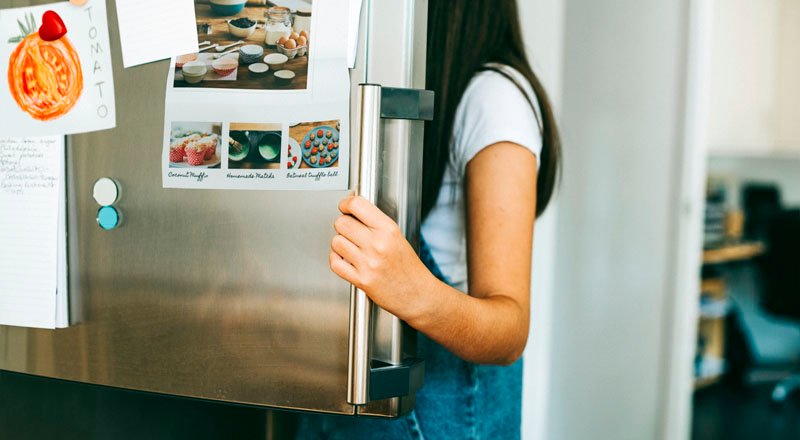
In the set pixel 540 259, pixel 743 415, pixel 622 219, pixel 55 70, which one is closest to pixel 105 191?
pixel 55 70

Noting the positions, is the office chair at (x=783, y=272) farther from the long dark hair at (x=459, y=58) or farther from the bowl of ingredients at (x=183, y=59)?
the bowl of ingredients at (x=183, y=59)

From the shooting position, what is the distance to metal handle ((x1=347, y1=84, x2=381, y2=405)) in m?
0.62

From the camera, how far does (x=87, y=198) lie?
0.77 m

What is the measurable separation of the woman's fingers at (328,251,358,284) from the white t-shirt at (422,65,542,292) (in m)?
0.25

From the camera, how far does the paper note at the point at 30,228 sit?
776 mm

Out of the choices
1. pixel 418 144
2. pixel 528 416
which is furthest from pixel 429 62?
pixel 528 416

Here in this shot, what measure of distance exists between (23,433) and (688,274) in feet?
6.30

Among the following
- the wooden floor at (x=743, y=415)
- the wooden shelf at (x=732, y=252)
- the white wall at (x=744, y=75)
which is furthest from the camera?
the white wall at (x=744, y=75)

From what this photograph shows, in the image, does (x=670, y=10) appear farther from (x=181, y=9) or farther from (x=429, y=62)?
(x=181, y=9)

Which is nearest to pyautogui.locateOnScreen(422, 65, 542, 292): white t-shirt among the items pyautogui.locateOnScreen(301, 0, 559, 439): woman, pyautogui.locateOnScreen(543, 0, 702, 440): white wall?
pyautogui.locateOnScreen(301, 0, 559, 439): woman

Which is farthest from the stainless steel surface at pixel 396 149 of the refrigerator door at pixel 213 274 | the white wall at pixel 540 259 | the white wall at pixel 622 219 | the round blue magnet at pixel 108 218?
the white wall at pixel 622 219

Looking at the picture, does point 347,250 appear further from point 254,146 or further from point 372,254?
point 254,146

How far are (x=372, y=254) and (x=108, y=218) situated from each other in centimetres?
32

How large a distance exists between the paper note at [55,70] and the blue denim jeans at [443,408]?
1.40ft
